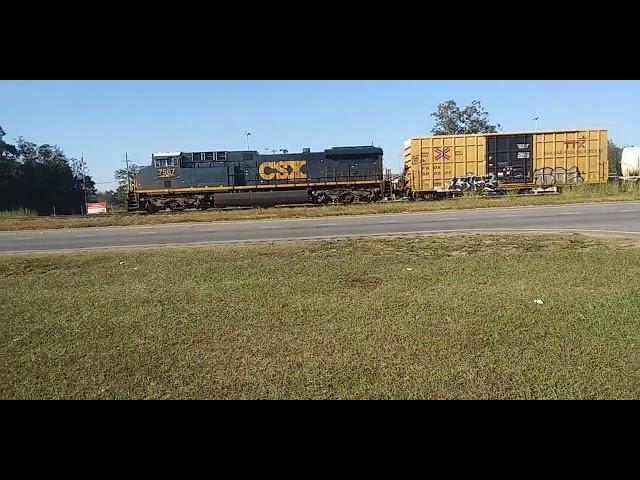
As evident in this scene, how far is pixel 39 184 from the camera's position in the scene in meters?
51.5

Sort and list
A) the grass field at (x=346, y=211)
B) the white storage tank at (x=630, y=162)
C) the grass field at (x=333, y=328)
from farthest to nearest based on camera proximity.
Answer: the white storage tank at (x=630, y=162), the grass field at (x=346, y=211), the grass field at (x=333, y=328)

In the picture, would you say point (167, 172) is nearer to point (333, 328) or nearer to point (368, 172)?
point (368, 172)

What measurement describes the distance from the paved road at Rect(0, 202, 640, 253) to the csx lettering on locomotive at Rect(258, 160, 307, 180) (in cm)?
965

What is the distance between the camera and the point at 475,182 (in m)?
29.8

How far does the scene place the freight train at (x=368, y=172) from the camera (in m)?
29.6

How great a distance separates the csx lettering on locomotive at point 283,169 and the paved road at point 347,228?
31.7 ft

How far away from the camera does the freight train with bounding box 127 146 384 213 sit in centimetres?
3025

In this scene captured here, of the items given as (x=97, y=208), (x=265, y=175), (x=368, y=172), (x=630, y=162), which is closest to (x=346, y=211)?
(x=368, y=172)

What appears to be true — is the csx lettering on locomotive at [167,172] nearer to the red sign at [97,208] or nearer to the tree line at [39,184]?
the red sign at [97,208]

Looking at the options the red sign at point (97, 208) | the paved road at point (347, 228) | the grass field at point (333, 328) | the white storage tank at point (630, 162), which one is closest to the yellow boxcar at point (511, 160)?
the white storage tank at point (630, 162)

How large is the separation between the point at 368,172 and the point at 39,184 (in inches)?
1421
